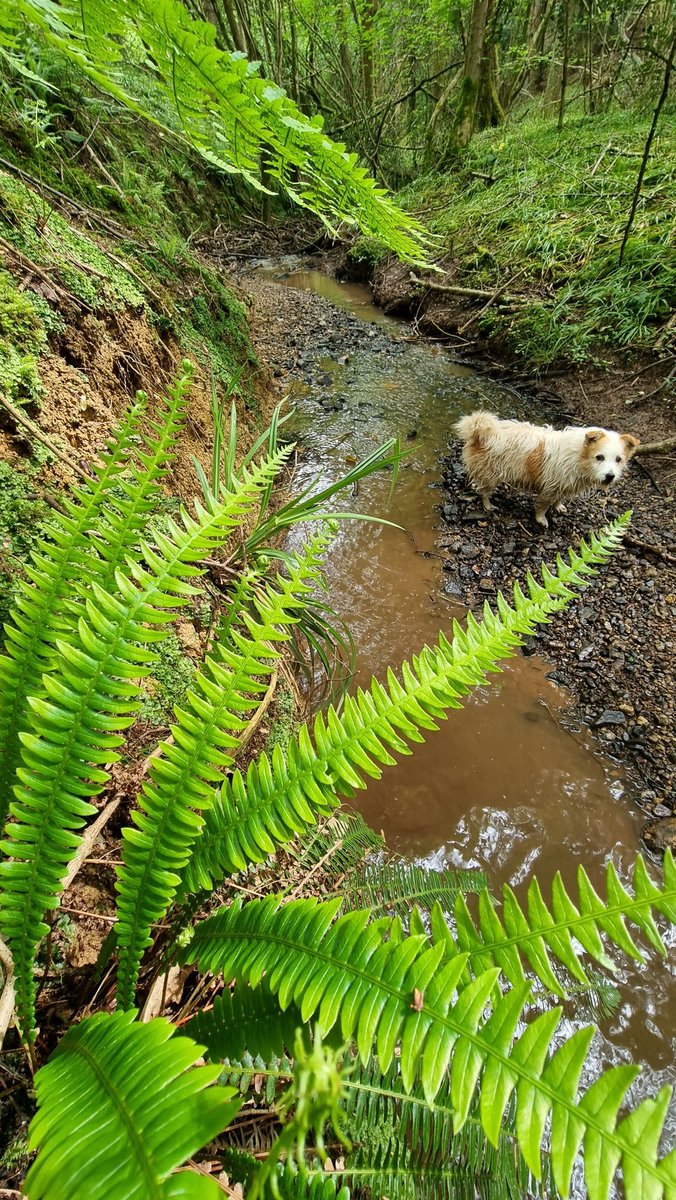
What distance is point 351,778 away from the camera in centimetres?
97

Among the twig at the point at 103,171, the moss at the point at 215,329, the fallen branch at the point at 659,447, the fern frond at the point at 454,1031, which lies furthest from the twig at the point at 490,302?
the fern frond at the point at 454,1031

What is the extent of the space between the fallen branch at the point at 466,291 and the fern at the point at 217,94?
4.93 m

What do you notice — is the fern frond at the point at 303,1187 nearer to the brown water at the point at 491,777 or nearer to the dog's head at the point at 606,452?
the brown water at the point at 491,777

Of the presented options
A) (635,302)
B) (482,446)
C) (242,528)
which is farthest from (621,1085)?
(635,302)

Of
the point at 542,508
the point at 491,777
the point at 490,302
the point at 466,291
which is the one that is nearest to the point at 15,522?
the point at 491,777

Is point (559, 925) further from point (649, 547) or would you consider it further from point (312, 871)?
point (649, 547)

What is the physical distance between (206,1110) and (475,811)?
1949 mm

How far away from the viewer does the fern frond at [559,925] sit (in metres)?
0.74

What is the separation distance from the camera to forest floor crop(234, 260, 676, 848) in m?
2.52

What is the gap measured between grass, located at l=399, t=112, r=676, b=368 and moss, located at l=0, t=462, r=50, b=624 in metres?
3.36

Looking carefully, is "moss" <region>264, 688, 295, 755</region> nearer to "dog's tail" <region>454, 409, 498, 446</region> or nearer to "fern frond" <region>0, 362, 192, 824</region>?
"fern frond" <region>0, 362, 192, 824</region>

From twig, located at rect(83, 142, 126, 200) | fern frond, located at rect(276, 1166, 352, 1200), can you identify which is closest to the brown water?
fern frond, located at rect(276, 1166, 352, 1200)

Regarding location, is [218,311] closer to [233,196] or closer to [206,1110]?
[206,1110]

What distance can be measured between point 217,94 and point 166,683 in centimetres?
159
